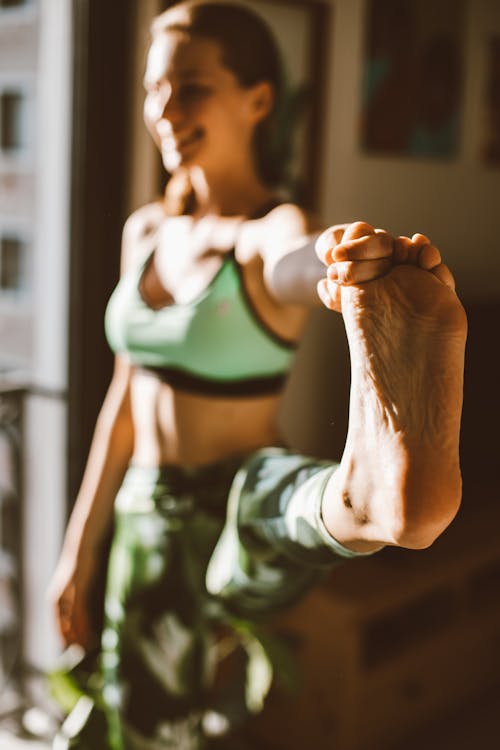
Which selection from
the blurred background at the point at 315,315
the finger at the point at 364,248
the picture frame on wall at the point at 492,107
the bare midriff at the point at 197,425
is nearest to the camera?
the finger at the point at 364,248

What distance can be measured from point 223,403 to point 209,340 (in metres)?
0.11

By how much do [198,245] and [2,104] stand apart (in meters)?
0.94

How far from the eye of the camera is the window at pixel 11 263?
6.46 feet

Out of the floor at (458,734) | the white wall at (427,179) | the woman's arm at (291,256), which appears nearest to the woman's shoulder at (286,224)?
the woman's arm at (291,256)

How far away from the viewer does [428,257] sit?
0.71 m

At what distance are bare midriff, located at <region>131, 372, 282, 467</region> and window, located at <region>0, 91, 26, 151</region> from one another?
876mm

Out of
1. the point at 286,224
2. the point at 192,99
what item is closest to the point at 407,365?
the point at 286,224

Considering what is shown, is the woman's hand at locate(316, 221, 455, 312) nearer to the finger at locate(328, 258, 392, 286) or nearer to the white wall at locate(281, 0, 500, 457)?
the finger at locate(328, 258, 392, 286)

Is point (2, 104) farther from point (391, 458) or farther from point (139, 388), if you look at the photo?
Result: point (391, 458)

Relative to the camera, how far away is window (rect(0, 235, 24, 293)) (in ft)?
6.46

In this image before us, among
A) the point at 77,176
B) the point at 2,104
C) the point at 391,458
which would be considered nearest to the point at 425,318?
the point at 391,458

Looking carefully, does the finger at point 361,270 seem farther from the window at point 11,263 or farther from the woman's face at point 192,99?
the window at point 11,263

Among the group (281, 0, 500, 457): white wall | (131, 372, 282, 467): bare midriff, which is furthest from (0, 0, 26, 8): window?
(131, 372, 282, 467): bare midriff

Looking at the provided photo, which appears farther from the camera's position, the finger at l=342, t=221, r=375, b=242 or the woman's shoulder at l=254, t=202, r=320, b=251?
the woman's shoulder at l=254, t=202, r=320, b=251
